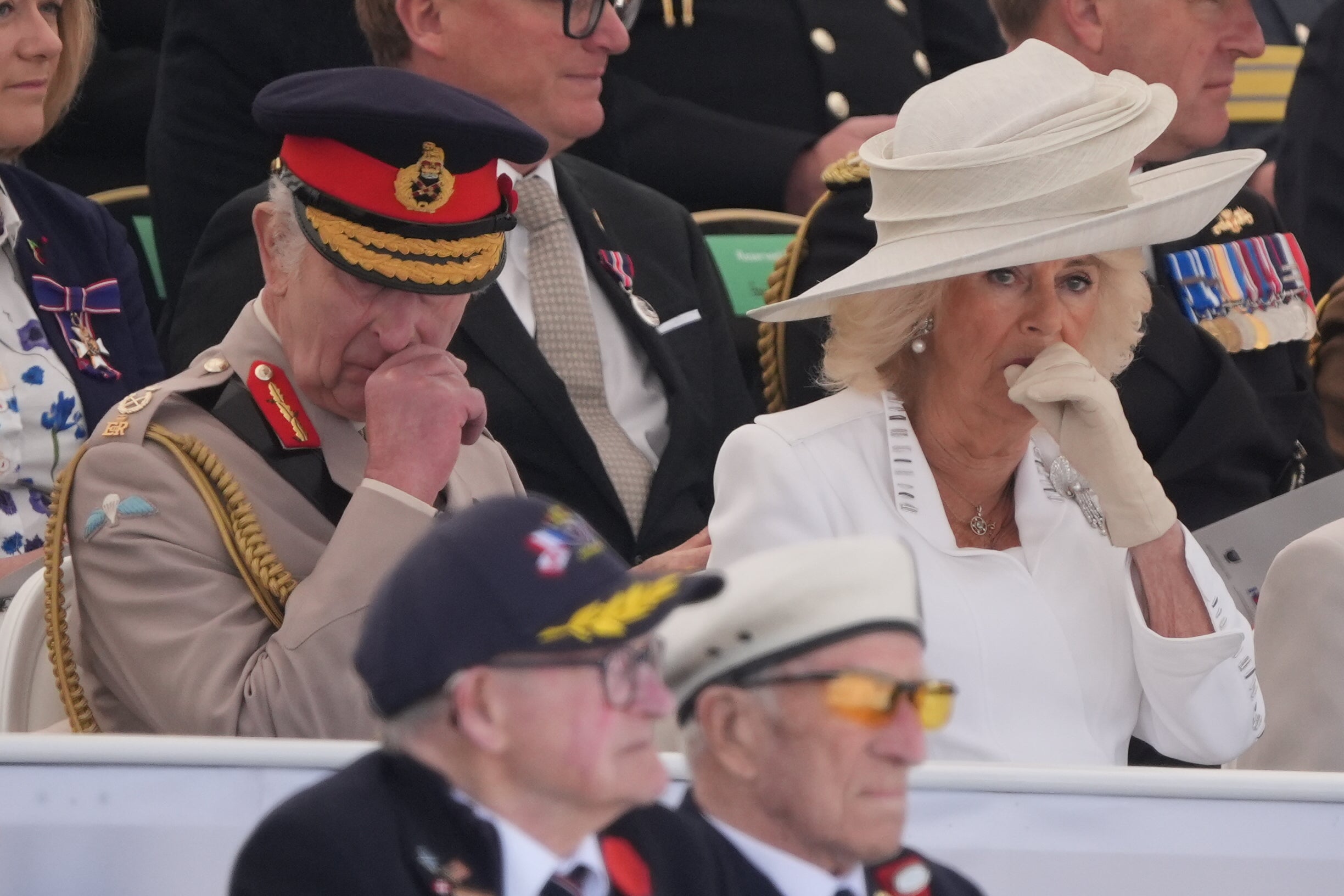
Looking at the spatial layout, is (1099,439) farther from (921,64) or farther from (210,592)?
(921,64)

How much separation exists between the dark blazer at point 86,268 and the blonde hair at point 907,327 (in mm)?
1371

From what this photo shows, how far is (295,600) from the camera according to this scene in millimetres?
2238

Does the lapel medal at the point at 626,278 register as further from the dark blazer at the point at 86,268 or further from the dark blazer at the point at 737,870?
the dark blazer at the point at 737,870

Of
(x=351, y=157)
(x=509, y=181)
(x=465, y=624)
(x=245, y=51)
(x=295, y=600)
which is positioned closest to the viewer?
(x=465, y=624)

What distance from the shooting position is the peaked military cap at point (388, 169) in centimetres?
242

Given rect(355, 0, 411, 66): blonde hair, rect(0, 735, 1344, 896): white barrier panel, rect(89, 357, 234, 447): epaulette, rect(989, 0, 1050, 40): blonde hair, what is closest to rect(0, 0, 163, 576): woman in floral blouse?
rect(355, 0, 411, 66): blonde hair

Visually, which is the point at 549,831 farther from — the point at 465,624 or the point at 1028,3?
the point at 1028,3

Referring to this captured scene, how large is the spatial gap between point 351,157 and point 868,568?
1465mm

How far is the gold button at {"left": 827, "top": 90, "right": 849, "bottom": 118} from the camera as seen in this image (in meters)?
4.41

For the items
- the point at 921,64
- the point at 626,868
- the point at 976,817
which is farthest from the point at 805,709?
the point at 921,64

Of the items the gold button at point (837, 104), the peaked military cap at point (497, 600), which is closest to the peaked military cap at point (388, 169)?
the peaked military cap at point (497, 600)

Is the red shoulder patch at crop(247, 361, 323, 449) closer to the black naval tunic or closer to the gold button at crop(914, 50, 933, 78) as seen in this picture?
the black naval tunic

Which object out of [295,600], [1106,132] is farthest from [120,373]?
[1106,132]

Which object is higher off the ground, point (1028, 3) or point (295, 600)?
point (1028, 3)
